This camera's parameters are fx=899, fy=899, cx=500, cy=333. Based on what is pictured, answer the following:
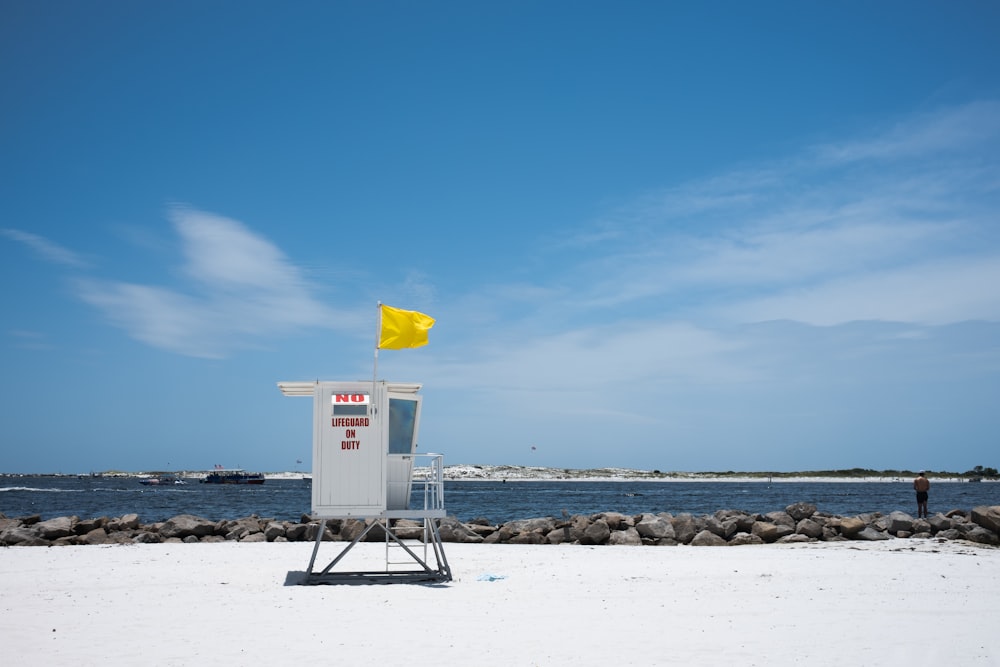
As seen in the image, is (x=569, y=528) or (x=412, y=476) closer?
(x=412, y=476)

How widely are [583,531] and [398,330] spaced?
9773mm

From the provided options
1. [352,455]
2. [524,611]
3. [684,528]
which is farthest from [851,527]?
[352,455]

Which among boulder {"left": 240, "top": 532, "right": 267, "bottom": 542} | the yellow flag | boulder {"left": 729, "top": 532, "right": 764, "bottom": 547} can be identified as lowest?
boulder {"left": 729, "top": 532, "right": 764, "bottom": 547}

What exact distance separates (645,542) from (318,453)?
11.2 meters

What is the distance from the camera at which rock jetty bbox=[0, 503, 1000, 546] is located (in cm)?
2316

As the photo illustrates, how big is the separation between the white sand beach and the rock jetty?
138 inches

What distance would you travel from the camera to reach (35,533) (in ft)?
76.0

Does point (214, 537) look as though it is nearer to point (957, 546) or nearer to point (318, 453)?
point (318, 453)

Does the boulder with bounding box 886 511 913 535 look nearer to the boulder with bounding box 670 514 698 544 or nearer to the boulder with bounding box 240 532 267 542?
the boulder with bounding box 670 514 698 544

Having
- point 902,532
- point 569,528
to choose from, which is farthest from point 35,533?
point 902,532

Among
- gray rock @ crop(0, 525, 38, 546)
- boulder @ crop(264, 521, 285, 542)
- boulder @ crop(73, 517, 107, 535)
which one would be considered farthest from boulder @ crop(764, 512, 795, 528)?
gray rock @ crop(0, 525, 38, 546)

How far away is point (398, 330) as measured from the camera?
632 inches

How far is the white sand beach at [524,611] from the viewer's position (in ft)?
31.9

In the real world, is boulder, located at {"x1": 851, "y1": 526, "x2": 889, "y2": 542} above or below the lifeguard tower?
below
